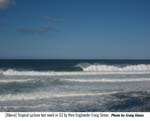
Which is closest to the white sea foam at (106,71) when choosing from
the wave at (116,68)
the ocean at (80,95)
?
the wave at (116,68)

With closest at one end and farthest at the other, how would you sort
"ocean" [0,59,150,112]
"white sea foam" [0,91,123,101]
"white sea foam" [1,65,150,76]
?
"ocean" [0,59,150,112] < "white sea foam" [0,91,123,101] < "white sea foam" [1,65,150,76]

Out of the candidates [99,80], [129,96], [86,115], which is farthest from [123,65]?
[86,115]

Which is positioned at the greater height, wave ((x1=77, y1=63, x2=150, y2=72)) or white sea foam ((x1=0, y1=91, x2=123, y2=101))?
wave ((x1=77, y1=63, x2=150, y2=72))

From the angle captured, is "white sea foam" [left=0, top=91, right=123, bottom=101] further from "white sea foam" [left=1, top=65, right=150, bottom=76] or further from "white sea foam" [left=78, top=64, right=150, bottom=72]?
"white sea foam" [left=78, top=64, right=150, bottom=72]

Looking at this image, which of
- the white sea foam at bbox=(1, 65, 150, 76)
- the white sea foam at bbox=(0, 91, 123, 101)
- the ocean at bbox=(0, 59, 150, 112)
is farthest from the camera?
the white sea foam at bbox=(1, 65, 150, 76)

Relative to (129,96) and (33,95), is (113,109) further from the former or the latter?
(33,95)

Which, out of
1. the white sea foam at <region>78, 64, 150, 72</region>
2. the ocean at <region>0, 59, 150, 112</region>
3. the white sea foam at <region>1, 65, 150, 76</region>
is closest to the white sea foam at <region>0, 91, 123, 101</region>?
the ocean at <region>0, 59, 150, 112</region>

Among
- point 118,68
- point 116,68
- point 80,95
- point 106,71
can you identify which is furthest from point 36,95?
point 116,68

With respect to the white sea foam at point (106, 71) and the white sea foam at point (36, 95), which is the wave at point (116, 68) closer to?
the white sea foam at point (106, 71)

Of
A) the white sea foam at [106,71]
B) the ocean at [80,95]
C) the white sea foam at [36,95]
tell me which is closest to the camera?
the ocean at [80,95]

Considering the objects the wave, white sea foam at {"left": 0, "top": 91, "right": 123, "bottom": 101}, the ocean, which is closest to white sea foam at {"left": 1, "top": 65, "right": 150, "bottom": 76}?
the wave

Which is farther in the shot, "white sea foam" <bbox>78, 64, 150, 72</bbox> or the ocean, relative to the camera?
"white sea foam" <bbox>78, 64, 150, 72</bbox>
